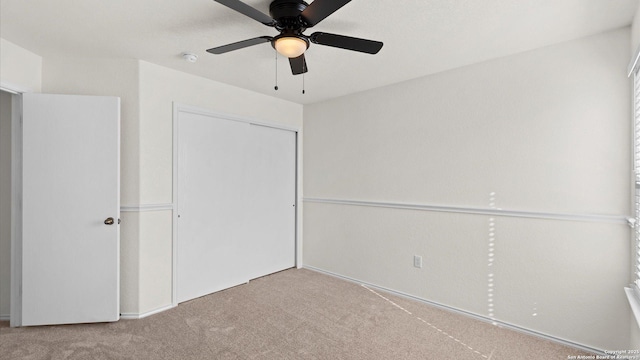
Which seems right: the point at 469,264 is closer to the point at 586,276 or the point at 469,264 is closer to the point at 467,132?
the point at 586,276

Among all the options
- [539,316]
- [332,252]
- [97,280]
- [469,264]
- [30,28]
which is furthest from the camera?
[332,252]

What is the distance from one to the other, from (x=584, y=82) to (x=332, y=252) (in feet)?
9.60

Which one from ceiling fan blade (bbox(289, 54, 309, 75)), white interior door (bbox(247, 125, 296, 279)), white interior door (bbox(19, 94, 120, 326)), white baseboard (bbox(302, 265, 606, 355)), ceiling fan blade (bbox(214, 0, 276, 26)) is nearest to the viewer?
ceiling fan blade (bbox(214, 0, 276, 26))

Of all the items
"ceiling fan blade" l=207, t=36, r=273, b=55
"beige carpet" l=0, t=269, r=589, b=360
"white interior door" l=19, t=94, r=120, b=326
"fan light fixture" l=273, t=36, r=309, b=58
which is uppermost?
"ceiling fan blade" l=207, t=36, r=273, b=55

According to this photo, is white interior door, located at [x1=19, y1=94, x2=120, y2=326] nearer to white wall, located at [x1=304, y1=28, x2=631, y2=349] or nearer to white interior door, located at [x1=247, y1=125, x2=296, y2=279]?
white interior door, located at [x1=247, y1=125, x2=296, y2=279]

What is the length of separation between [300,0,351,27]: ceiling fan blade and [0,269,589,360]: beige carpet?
2.17 m

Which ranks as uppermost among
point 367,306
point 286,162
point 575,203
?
point 286,162

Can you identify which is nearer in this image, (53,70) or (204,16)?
(204,16)

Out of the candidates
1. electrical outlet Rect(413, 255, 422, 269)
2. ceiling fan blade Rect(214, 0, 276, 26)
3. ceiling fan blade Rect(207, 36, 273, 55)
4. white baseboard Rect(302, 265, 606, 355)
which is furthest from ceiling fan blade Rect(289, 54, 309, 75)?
white baseboard Rect(302, 265, 606, 355)

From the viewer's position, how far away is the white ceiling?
1831mm

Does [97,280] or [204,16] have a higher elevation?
[204,16]

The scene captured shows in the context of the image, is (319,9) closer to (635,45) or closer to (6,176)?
(635,45)

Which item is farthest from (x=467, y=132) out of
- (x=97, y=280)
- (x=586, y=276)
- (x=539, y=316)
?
(x=97, y=280)

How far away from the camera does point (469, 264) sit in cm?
275
